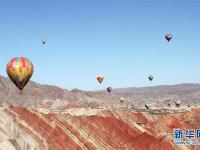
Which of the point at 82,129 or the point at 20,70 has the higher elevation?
the point at 20,70

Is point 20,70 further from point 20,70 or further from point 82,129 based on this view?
point 82,129

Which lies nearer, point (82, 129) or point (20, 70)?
point (20, 70)

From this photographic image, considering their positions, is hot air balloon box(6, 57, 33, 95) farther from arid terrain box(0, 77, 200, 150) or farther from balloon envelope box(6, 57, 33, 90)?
arid terrain box(0, 77, 200, 150)

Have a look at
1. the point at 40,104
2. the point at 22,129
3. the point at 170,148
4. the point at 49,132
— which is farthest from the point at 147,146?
the point at 40,104

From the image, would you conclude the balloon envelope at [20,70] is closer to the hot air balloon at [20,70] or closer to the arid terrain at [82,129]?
the hot air balloon at [20,70]

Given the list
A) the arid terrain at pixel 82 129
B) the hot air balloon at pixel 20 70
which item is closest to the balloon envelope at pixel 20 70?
the hot air balloon at pixel 20 70

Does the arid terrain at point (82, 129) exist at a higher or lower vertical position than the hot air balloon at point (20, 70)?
lower

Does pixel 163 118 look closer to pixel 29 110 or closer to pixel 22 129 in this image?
pixel 29 110

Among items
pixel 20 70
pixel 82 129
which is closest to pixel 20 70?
pixel 20 70

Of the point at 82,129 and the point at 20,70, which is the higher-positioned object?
the point at 20,70

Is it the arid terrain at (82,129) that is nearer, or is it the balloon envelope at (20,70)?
the balloon envelope at (20,70)
